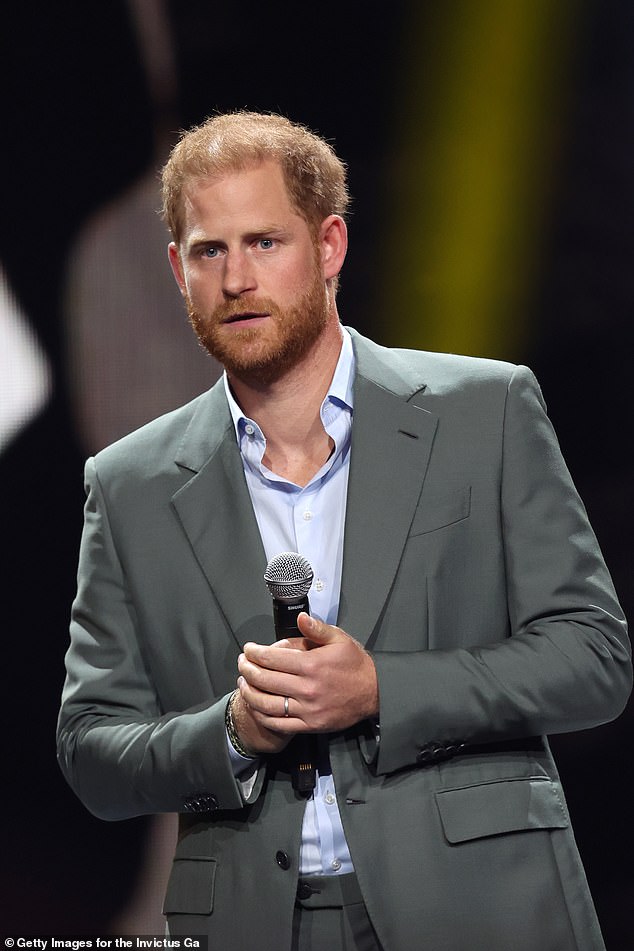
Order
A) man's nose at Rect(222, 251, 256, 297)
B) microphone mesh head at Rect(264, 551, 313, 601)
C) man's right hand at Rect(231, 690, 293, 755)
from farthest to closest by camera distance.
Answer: man's nose at Rect(222, 251, 256, 297) → man's right hand at Rect(231, 690, 293, 755) → microphone mesh head at Rect(264, 551, 313, 601)

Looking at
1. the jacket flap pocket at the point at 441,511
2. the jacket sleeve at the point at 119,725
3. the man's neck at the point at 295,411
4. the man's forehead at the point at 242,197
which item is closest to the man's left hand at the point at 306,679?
the jacket sleeve at the point at 119,725

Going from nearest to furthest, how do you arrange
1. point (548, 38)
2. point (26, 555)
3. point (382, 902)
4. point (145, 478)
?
point (382, 902), point (145, 478), point (548, 38), point (26, 555)

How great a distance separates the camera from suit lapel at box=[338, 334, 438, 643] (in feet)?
6.68

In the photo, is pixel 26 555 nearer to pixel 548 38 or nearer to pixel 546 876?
pixel 546 876

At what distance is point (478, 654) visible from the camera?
6.59 ft

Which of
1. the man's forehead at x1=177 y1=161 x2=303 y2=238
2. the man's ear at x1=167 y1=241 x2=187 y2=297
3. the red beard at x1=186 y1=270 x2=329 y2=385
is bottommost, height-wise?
the red beard at x1=186 y1=270 x2=329 y2=385

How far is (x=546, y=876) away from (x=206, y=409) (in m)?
1.13

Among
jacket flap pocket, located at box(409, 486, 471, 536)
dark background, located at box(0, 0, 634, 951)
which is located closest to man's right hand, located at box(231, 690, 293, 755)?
jacket flap pocket, located at box(409, 486, 471, 536)

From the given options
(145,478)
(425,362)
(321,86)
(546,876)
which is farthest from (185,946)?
(321,86)

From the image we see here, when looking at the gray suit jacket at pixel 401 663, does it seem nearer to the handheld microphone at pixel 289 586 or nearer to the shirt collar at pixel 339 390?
the shirt collar at pixel 339 390

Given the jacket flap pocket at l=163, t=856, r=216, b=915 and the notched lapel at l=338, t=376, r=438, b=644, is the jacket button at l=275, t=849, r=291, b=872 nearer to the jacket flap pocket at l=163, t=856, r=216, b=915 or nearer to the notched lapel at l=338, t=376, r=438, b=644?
the jacket flap pocket at l=163, t=856, r=216, b=915

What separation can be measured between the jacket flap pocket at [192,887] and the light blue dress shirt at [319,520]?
186 millimetres

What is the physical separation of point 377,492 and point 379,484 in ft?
0.06

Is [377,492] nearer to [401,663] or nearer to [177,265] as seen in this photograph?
[401,663]
